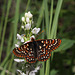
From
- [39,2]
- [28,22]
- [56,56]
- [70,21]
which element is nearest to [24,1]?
[39,2]

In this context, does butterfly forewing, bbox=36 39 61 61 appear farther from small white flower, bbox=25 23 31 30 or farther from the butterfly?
small white flower, bbox=25 23 31 30

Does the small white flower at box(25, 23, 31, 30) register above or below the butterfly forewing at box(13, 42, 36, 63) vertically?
above

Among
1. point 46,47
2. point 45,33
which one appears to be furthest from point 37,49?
point 45,33

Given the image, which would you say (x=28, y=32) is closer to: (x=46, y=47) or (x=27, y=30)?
(x=27, y=30)

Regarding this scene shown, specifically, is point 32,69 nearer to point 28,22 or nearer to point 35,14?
point 28,22

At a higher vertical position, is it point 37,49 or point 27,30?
point 27,30

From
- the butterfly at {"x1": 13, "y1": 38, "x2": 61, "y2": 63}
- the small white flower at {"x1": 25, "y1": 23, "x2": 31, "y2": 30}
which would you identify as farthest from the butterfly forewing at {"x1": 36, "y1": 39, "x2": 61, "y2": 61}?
the small white flower at {"x1": 25, "y1": 23, "x2": 31, "y2": 30}
